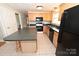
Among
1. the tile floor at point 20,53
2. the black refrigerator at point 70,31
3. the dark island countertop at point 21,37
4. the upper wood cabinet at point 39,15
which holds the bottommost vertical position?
the tile floor at point 20,53

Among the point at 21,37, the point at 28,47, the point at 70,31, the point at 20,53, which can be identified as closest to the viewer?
the point at 70,31

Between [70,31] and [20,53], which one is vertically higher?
[70,31]

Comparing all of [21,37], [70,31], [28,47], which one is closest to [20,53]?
[28,47]

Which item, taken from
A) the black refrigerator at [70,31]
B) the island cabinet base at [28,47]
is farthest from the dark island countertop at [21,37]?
the black refrigerator at [70,31]

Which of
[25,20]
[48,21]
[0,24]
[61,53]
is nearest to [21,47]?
[0,24]

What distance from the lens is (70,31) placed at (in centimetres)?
66

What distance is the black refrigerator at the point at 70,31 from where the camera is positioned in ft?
1.95

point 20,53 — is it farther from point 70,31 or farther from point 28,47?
point 70,31

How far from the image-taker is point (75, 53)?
1.93 ft

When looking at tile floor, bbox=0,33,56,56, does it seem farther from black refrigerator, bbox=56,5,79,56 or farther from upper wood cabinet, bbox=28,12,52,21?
upper wood cabinet, bbox=28,12,52,21

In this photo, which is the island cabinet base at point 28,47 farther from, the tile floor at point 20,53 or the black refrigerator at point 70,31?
the black refrigerator at point 70,31

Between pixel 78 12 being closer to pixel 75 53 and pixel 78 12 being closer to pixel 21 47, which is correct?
pixel 75 53

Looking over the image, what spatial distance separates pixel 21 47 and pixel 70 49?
2001mm

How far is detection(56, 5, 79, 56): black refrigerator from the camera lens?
59 centimetres
